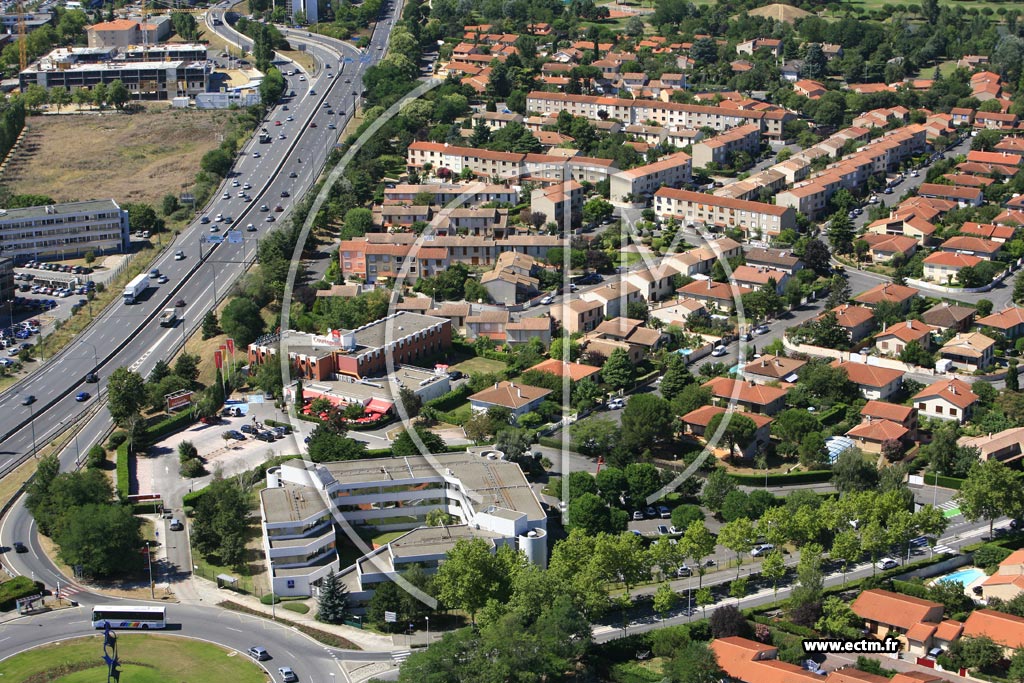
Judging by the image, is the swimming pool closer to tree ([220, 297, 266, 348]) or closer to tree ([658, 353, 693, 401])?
tree ([658, 353, 693, 401])

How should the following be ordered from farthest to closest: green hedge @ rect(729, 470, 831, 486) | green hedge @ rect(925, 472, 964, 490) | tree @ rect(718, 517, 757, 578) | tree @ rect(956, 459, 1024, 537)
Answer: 1. green hedge @ rect(729, 470, 831, 486)
2. green hedge @ rect(925, 472, 964, 490)
3. tree @ rect(956, 459, 1024, 537)
4. tree @ rect(718, 517, 757, 578)

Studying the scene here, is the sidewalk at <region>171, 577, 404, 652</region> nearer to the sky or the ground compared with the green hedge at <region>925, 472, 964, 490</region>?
nearer to the ground

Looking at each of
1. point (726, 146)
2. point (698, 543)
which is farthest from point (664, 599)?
point (726, 146)

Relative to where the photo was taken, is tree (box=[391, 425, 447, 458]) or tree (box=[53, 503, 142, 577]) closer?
tree (box=[53, 503, 142, 577])

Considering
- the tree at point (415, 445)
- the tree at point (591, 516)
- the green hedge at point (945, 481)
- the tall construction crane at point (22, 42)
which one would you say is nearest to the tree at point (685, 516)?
the tree at point (591, 516)

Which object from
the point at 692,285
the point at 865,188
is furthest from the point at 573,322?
the point at 865,188

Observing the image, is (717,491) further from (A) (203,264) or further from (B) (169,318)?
(A) (203,264)

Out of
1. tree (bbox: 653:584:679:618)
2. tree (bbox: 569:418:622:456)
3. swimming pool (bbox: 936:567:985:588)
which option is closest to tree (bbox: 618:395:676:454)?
tree (bbox: 569:418:622:456)
